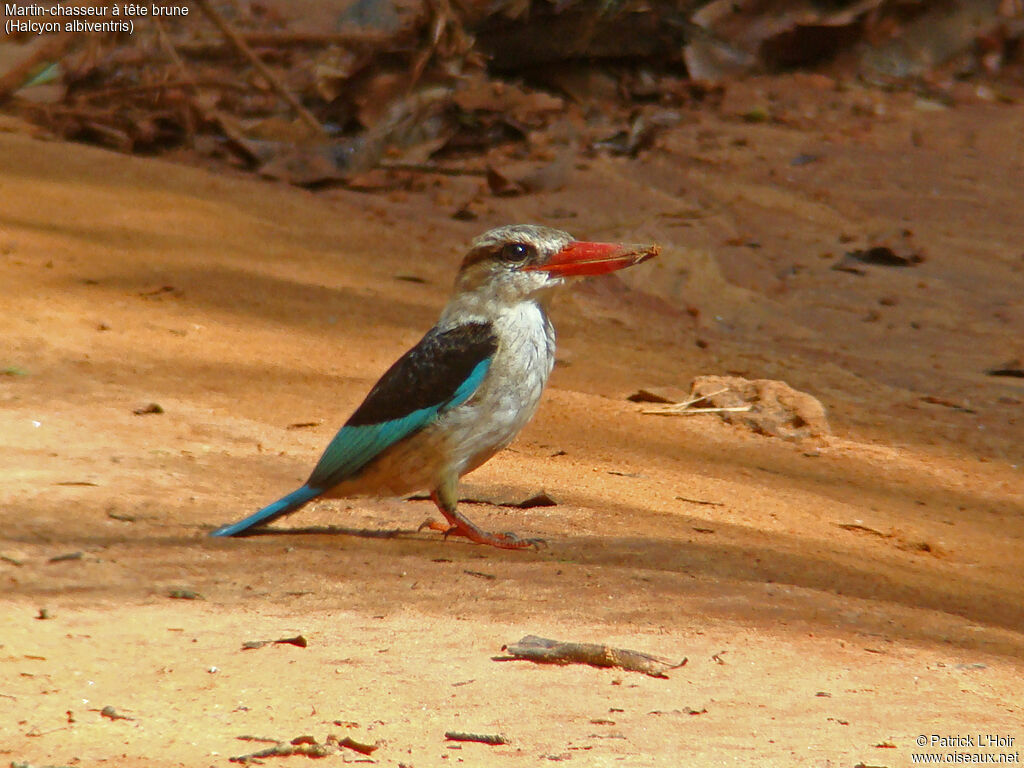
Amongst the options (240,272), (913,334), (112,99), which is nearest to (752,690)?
(240,272)

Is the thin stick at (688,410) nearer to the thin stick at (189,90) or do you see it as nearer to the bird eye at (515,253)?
the bird eye at (515,253)

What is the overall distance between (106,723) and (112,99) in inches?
335

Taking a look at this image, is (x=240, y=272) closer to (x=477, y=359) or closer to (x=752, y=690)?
(x=477, y=359)

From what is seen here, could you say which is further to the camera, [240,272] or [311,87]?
[311,87]

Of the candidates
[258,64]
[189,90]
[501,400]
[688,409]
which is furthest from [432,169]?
[501,400]

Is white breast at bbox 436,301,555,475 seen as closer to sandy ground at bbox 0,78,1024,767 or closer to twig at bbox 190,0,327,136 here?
sandy ground at bbox 0,78,1024,767

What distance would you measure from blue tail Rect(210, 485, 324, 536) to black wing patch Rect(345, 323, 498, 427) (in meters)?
0.29

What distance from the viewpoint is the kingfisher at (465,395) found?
13.6 feet

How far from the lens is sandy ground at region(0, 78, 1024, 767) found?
2785 millimetres

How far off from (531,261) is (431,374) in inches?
22.2

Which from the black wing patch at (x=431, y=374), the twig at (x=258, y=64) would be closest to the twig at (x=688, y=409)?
the black wing patch at (x=431, y=374)

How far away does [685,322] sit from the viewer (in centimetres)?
791

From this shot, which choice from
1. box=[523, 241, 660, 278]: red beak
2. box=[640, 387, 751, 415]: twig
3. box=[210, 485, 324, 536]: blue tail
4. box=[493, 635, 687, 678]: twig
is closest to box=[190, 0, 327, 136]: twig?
box=[640, 387, 751, 415]: twig

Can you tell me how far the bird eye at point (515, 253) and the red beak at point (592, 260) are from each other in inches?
1.6
